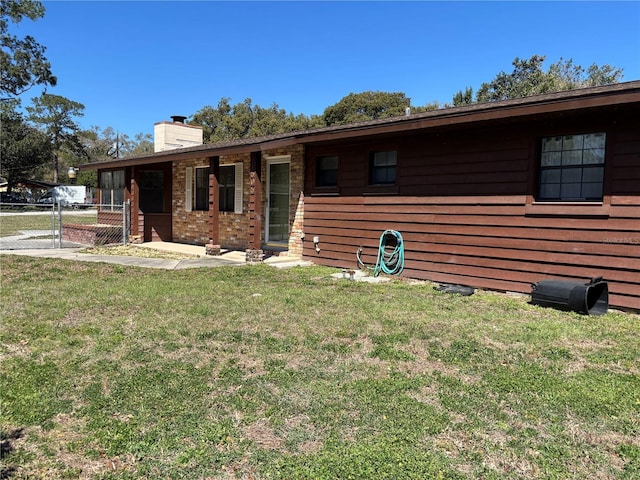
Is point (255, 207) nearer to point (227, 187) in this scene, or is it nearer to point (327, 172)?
point (327, 172)

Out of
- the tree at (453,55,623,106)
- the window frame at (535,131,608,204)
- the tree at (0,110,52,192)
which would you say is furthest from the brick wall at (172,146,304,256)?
the tree at (0,110,52,192)

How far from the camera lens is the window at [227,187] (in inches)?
468

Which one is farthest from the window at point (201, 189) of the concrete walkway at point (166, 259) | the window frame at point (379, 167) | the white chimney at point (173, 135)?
the window frame at point (379, 167)

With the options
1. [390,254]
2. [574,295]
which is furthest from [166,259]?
[574,295]

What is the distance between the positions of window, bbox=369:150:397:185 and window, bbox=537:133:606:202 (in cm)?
261

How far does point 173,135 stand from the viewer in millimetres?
16516

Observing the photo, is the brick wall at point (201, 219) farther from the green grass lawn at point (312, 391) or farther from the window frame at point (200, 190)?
the green grass lawn at point (312, 391)

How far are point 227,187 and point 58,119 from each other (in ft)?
178

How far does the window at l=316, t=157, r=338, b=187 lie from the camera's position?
30.5 feet

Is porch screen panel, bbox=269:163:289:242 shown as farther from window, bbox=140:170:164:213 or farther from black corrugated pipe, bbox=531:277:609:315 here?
black corrugated pipe, bbox=531:277:609:315

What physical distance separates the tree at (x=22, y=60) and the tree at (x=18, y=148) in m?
6.46

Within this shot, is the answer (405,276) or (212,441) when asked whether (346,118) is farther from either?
(212,441)

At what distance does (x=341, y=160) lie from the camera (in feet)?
29.3

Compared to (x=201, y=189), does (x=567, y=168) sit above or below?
above
